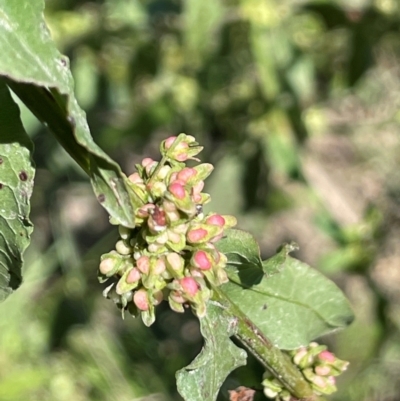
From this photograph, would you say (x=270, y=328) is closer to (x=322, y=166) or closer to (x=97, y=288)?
(x=97, y=288)

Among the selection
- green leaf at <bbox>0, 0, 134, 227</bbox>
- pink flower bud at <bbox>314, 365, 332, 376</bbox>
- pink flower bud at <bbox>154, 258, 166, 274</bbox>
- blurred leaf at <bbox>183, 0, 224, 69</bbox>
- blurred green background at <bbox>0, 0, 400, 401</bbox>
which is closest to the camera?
green leaf at <bbox>0, 0, 134, 227</bbox>

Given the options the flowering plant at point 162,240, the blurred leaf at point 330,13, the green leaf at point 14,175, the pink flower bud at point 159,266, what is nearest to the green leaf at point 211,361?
the flowering plant at point 162,240

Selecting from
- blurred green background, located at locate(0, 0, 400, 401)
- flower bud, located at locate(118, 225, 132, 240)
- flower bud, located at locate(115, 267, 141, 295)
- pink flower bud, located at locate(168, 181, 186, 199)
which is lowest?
blurred green background, located at locate(0, 0, 400, 401)

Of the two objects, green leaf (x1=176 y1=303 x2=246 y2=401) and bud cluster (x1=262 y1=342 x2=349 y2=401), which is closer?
green leaf (x1=176 y1=303 x2=246 y2=401)

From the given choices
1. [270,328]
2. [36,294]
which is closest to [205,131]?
[36,294]

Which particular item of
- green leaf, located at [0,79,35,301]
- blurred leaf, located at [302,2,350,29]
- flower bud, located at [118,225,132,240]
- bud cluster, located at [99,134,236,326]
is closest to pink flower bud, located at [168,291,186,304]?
bud cluster, located at [99,134,236,326]

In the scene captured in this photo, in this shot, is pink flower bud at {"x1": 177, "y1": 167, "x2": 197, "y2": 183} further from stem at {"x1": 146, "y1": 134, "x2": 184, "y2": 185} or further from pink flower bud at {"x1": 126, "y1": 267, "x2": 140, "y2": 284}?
pink flower bud at {"x1": 126, "y1": 267, "x2": 140, "y2": 284}
